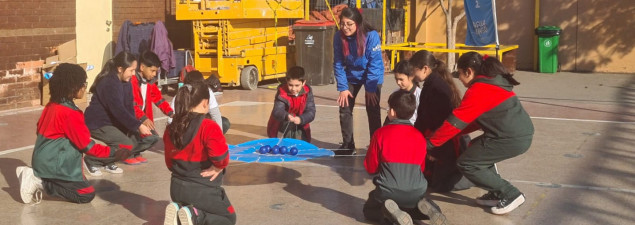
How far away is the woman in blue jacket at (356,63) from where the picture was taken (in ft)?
29.1

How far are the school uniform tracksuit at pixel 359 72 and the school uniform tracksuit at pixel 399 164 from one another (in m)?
2.55

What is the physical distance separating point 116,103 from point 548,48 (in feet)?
39.8

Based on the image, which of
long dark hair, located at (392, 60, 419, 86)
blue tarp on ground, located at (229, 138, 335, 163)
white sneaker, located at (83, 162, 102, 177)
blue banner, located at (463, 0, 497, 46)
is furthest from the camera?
blue banner, located at (463, 0, 497, 46)

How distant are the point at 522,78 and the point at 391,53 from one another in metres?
3.08

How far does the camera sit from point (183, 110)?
6.14 meters

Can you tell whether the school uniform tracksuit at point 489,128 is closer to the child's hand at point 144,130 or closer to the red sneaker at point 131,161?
the child's hand at point 144,130

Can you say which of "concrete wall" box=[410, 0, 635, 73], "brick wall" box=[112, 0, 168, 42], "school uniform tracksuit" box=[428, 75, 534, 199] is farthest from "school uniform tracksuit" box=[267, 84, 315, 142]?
"concrete wall" box=[410, 0, 635, 73]

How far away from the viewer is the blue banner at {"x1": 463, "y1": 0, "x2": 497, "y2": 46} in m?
16.4

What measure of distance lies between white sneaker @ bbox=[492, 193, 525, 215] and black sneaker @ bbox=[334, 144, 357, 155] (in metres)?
2.63

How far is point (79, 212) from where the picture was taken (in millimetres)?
6922

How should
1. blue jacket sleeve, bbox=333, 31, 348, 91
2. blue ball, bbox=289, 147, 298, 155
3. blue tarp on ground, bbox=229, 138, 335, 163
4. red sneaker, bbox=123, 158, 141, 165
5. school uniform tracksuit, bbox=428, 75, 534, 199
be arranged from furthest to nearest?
blue jacket sleeve, bbox=333, 31, 348, 91, red sneaker, bbox=123, 158, 141, 165, blue ball, bbox=289, 147, 298, 155, blue tarp on ground, bbox=229, 138, 335, 163, school uniform tracksuit, bbox=428, 75, 534, 199

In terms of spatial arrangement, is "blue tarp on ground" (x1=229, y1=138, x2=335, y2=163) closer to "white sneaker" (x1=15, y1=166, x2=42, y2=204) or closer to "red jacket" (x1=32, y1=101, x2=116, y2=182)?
"red jacket" (x1=32, y1=101, x2=116, y2=182)

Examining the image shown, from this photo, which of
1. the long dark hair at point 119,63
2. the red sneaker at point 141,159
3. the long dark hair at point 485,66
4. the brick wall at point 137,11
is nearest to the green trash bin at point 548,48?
the brick wall at point 137,11

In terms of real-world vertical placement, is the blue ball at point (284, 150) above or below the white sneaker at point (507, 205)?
above
